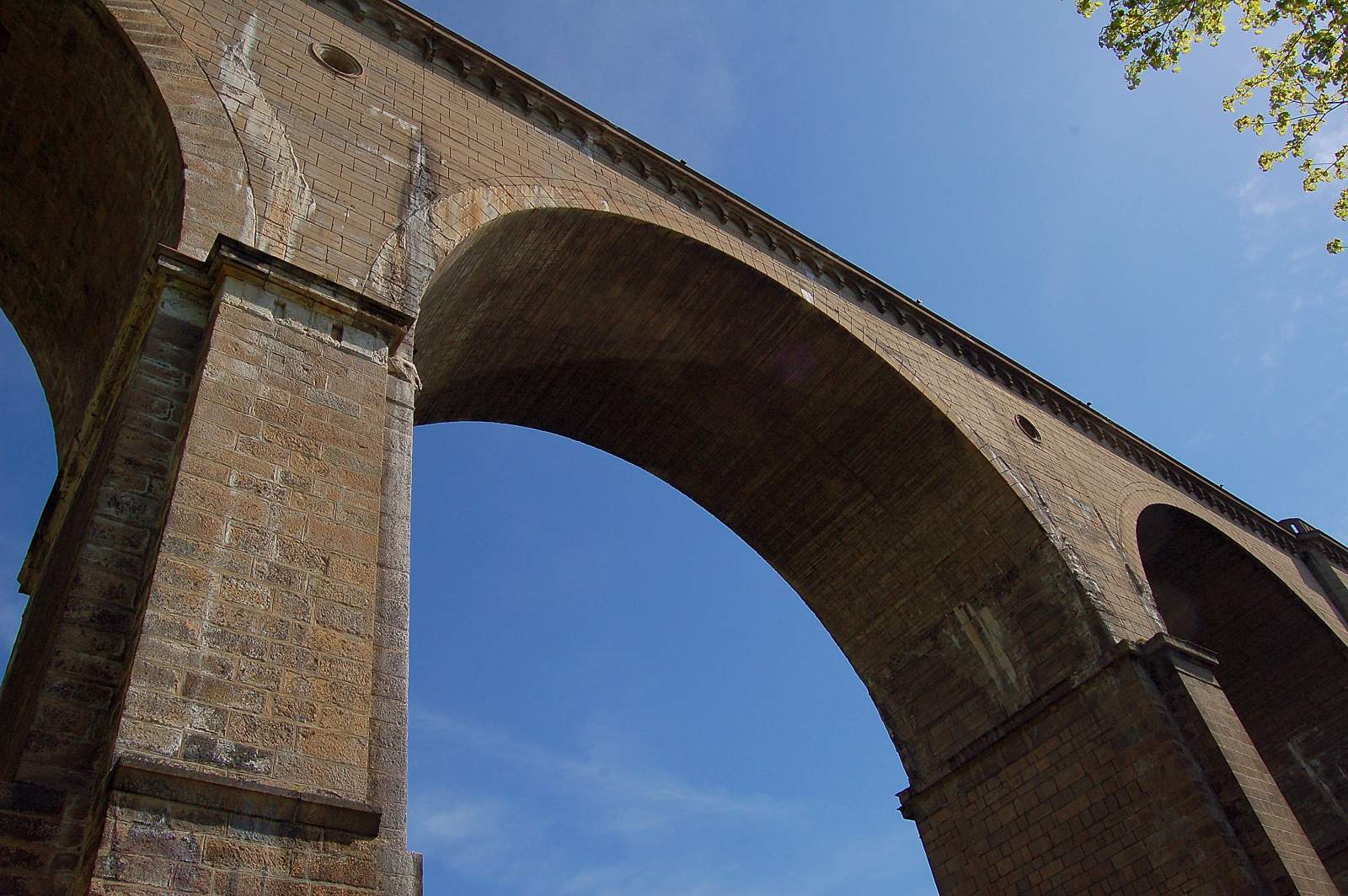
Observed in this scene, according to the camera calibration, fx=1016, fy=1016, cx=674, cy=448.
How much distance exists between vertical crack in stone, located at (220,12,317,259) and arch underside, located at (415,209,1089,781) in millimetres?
2646

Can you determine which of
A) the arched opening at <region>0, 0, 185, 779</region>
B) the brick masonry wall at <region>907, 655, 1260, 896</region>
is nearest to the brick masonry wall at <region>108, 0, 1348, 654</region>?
the arched opening at <region>0, 0, 185, 779</region>

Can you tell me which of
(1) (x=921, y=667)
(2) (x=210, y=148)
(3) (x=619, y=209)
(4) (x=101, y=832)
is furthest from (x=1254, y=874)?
(2) (x=210, y=148)

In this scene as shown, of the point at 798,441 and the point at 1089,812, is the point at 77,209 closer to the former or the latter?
the point at 798,441

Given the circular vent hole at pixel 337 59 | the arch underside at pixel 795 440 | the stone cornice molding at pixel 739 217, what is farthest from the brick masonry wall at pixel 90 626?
the stone cornice molding at pixel 739 217

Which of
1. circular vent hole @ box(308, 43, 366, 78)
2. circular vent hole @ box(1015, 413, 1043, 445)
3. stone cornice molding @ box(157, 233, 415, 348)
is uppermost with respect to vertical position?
circular vent hole @ box(308, 43, 366, 78)

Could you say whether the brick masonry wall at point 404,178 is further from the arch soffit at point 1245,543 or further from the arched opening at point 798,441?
the arch soffit at point 1245,543

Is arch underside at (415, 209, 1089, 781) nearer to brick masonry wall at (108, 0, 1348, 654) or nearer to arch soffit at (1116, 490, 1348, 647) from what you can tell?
brick masonry wall at (108, 0, 1348, 654)

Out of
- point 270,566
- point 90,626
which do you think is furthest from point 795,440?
point 90,626

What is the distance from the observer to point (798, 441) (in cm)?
1263

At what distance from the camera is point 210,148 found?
6551mm

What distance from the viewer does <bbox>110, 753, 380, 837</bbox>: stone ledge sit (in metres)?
3.72

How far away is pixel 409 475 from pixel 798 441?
751 cm

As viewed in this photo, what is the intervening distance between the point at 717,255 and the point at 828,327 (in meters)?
1.69

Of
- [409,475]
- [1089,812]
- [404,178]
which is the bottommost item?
[1089,812]
